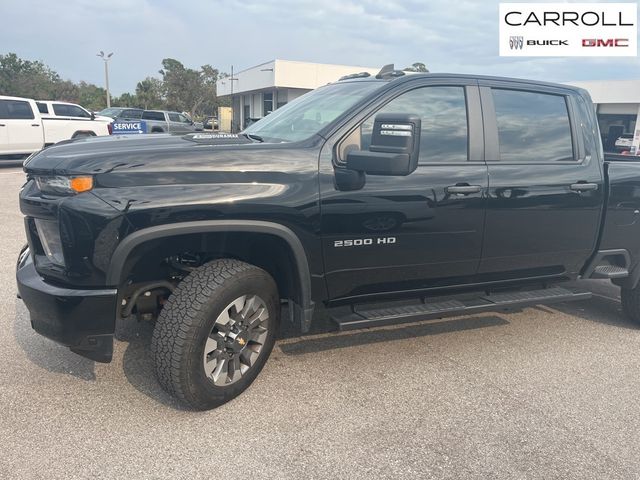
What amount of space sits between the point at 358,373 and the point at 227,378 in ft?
3.14

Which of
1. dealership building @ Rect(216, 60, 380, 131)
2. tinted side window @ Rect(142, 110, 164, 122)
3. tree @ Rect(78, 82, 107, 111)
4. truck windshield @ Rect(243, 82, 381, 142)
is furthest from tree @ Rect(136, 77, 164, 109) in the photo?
truck windshield @ Rect(243, 82, 381, 142)

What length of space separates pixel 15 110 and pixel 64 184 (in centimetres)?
1405

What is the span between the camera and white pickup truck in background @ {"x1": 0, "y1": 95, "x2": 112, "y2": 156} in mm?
13953

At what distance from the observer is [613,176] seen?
4.04m

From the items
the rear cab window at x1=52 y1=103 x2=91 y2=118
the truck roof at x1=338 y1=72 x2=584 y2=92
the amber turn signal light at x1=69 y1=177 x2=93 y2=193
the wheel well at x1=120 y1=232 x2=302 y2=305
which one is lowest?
the wheel well at x1=120 y1=232 x2=302 y2=305

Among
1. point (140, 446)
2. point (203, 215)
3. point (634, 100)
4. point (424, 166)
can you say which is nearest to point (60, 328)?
point (140, 446)

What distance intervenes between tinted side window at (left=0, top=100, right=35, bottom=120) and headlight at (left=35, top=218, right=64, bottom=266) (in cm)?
1356

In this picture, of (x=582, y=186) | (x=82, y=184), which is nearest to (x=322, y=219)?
(x=82, y=184)

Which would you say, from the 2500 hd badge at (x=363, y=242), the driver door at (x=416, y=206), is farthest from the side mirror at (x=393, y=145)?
the 2500 hd badge at (x=363, y=242)

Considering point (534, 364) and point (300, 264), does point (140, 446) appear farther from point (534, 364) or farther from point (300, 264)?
point (534, 364)

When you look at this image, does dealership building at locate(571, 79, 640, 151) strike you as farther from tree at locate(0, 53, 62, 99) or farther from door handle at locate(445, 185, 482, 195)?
tree at locate(0, 53, 62, 99)

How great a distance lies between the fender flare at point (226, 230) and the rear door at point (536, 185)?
1356 millimetres

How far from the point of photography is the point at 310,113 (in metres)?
3.62

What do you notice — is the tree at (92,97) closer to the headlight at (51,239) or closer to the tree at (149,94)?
the tree at (149,94)
